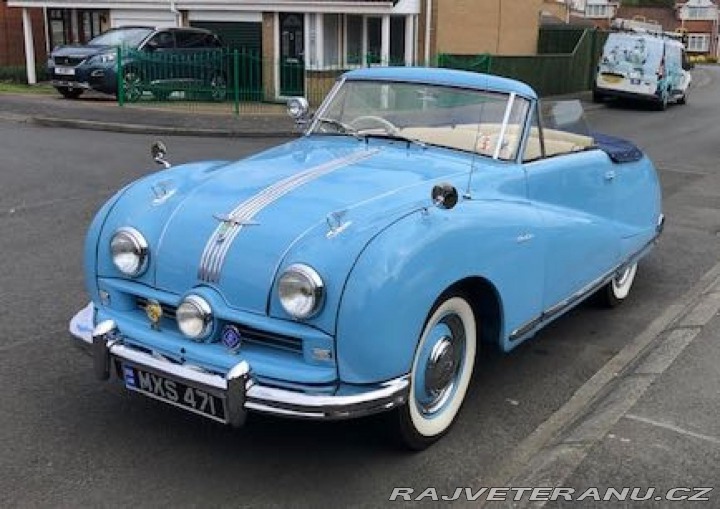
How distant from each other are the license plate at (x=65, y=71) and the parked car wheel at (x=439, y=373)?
17.5 m

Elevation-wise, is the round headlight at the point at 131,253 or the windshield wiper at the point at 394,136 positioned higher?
the windshield wiper at the point at 394,136

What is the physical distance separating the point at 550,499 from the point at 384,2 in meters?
18.2

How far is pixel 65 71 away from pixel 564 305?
17.3 metres

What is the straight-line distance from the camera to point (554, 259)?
444 cm

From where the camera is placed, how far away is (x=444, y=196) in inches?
139

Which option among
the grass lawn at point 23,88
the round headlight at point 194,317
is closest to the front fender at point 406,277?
the round headlight at point 194,317

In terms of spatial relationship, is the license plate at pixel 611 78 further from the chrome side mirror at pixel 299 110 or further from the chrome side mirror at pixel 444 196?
the chrome side mirror at pixel 444 196

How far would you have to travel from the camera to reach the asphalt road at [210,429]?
11.1ft

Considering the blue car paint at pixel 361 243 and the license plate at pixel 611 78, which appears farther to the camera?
the license plate at pixel 611 78

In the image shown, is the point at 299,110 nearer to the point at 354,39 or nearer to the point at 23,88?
the point at 354,39

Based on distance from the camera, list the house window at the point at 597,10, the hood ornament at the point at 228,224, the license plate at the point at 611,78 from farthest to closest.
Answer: the house window at the point at 597,10 < the license plate at the point at 611,78 < the hood ornament at the point at 228,224

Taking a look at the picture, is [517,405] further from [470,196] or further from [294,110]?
[294,110]

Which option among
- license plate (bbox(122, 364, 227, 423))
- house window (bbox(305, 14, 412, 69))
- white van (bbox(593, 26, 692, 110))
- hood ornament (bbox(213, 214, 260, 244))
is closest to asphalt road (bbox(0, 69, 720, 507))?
license plate (bbox(122, 364, 227, 423))

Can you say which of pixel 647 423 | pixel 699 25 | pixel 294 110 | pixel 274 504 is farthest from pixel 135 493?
pixel 699 25
